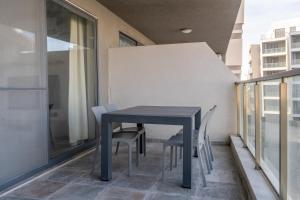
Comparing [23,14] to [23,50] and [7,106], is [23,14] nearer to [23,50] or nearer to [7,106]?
[23,50]

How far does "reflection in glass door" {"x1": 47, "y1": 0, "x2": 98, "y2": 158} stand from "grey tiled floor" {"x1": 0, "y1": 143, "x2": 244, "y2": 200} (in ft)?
1.82

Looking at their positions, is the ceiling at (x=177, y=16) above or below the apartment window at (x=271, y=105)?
above

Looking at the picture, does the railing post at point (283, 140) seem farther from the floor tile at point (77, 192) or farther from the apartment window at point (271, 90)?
the floor tile at point (77, 192)

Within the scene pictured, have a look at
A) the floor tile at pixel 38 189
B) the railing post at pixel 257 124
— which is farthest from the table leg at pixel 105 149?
the railing post at pixel 257 124

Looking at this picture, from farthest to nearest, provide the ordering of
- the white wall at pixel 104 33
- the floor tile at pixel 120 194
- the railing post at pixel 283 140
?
1. the white wall at pixel 104 33
2. the floor tile at pixel 120 194
3. the railing post at pixel 283 140

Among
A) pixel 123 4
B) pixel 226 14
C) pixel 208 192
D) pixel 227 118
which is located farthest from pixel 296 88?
pixel 226 14

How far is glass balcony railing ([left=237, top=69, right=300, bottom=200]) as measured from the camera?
1.67m

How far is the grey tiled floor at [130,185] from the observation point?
2.53m

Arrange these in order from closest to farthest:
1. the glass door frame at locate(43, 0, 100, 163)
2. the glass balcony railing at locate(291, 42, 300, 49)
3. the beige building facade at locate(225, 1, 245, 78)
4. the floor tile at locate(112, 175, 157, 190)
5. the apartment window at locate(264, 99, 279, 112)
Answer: the apartment window at locate(264, 99, 279, 112) < the floor tile at locate(112, 175, 157, 190) < the glass door frame at locate(43, 0, 100, 163) < the glass balcony railing at locate(291, 42, 300, 49) < the beige building facade at locate(225, 1, 245, 78)

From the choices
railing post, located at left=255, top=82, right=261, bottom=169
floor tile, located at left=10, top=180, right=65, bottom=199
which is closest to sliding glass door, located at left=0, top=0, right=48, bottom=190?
floor tile, located at left=10, top=180, right=65, bottom=199

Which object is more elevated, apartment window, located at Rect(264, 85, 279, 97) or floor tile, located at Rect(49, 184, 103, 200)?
apartment window, located at Rect(264, 85, 279, 97)

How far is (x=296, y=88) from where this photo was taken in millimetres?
1604

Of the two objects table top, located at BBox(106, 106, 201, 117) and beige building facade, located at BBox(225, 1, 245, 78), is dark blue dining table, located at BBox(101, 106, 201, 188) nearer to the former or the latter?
table top, located at BBox(106, 106, 201, 117)

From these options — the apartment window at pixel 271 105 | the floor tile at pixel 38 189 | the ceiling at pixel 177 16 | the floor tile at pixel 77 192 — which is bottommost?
the floor tile at pixel 77 192
